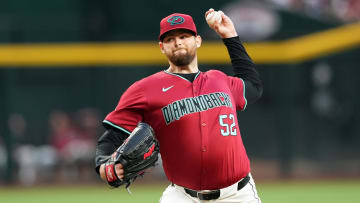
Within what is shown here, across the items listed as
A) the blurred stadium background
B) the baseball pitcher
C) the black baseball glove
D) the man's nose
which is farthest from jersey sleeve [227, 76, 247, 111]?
the blurred stadium background

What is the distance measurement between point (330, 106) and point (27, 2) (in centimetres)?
599

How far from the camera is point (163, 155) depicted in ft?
12.5

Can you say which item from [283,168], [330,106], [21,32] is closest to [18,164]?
[21,32]

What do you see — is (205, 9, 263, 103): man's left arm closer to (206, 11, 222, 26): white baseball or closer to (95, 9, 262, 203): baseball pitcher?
(206, 11, 222, 26): white baseball

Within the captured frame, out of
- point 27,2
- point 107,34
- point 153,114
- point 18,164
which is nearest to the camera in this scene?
point 153,114

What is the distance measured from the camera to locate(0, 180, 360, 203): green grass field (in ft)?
28.3

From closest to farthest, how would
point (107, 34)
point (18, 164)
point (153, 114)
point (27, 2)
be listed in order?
1. point (153, 114)
2. point (18, 164)
3. point (107, 34)
4. point (27, 2)

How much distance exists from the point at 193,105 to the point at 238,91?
0.39 meters

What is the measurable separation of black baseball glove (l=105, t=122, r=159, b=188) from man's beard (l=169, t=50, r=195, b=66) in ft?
1.52

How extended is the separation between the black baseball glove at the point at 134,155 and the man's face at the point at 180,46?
1.55 feet

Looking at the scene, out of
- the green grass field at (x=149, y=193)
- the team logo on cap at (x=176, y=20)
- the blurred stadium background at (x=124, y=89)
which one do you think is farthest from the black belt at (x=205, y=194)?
the blurred stadium background at (x=124, y=89)

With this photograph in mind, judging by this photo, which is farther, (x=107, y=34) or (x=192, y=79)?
(x=107, y=34)

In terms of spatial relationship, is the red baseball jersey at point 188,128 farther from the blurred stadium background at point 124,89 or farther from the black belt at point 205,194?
the blurred stadium background at point 124,89

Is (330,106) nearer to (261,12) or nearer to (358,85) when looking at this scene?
(358,85)
